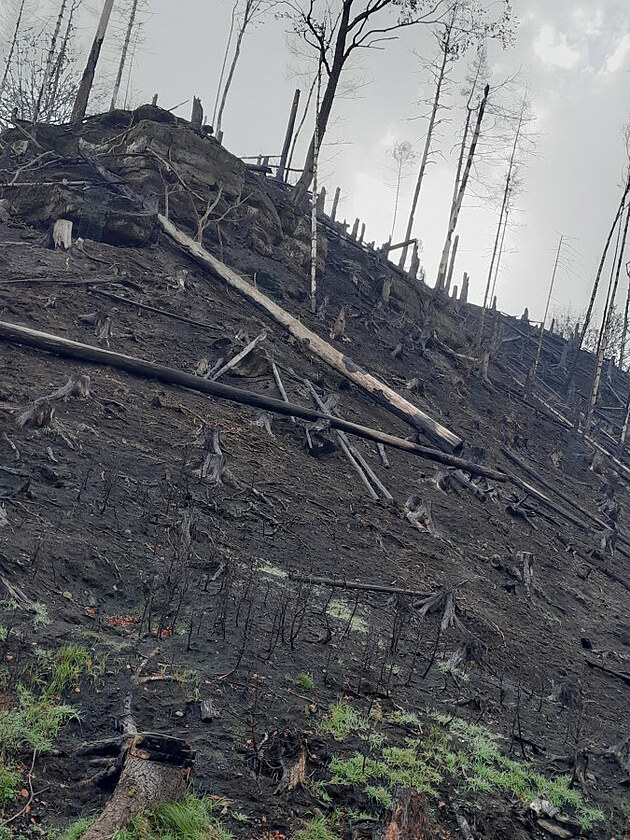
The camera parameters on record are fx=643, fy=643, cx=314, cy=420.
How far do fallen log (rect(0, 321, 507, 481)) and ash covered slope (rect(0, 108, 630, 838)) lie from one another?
21 cm

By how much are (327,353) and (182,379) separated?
4239 millimetres

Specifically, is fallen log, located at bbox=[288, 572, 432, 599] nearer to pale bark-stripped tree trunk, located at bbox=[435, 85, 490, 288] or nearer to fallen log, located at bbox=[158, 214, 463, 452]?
fallen log, located at bbox=[158, 214, 463, 452]

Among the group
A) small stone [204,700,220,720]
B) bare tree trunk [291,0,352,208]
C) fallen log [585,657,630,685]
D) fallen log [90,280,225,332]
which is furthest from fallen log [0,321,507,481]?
bare tree trunk [291,0,352,208]

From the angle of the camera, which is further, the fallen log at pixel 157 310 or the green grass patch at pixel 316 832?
the fallen log at pixel 157 310

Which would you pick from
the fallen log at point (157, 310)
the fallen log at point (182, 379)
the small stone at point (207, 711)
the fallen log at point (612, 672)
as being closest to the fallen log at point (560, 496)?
the fallen log at point (182, 379)

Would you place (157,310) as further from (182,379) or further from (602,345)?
(602,345)

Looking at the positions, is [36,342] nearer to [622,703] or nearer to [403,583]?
[403,583]

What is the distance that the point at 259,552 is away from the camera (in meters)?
7.41

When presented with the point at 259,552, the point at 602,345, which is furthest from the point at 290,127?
the point at 259,552

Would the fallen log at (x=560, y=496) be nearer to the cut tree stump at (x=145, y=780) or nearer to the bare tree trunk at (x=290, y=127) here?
the cut tree stump at (x=145, y=780)

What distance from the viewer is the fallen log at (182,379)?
31.9 feet

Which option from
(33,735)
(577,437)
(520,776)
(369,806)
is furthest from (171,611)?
(577,437)

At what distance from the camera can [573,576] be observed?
36.1 ft

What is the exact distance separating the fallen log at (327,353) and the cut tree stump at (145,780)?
8.83 m
